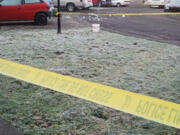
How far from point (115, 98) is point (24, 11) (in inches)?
377

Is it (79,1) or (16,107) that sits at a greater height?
(79,1)

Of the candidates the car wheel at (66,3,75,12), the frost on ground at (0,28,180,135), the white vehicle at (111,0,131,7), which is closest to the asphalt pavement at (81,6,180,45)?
the frost on ground at (0,28,180,135)

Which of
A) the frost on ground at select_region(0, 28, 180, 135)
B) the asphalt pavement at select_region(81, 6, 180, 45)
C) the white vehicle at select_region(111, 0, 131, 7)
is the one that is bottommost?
the frost on ground at select_region(0, 28, 180, 135)

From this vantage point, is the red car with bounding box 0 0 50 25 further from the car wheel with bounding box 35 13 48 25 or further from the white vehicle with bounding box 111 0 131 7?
the white vehicle with bounding box 111 0 131 7

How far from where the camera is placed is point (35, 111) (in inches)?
137

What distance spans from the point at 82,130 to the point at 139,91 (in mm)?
1531

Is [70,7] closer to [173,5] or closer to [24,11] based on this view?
[173,5]

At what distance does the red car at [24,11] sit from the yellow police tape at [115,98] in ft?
26.2

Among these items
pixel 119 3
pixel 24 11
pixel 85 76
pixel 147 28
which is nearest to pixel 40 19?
pixel 24 11

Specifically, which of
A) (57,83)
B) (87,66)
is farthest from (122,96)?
(87,66)

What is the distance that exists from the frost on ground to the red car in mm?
2697

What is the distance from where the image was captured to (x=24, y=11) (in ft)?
38.7

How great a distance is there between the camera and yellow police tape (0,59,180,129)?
3.04m

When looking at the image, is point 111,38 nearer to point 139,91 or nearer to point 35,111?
point 139,91
